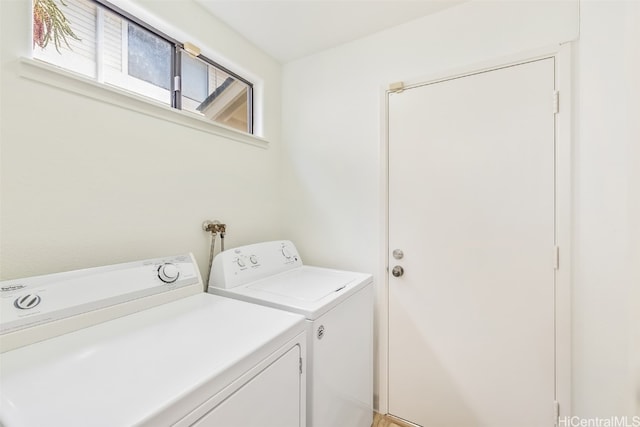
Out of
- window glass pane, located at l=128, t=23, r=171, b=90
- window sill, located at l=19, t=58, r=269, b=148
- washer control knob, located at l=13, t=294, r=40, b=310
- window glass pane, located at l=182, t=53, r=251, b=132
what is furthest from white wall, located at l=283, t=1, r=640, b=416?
washer control knob, located at l=13, t=294, r=40, b=310

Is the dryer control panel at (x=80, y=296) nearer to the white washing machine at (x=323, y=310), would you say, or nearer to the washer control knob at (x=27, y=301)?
the washer control knob at (x=27, y=301)

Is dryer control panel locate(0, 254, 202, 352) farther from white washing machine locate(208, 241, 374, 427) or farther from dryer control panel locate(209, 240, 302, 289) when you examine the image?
white washing machine locate(208, 241, 374, 427)

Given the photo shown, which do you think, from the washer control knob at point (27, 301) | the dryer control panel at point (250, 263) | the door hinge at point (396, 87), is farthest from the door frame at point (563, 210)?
the washer control knob at point (27, 301)

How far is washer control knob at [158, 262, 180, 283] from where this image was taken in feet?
3.91

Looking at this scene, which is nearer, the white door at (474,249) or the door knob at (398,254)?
the white door at (474,249)

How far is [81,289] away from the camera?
959 millimetres

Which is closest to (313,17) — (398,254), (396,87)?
(396,87)

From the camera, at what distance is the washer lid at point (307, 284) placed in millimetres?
1320

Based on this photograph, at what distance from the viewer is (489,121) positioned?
146cm

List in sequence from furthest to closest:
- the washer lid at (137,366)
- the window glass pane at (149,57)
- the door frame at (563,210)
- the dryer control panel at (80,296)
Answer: the window glass pane at (149,57) < the door frame at (563,210) < the dryer control panel at (80,296) < the washer lid at (137,366)

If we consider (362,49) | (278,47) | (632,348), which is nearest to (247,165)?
(278,47)

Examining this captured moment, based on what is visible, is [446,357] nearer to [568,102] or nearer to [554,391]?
[554,391]

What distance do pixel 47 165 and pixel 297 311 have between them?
112cm

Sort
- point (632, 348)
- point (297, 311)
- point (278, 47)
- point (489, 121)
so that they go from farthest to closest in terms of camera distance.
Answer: point (278, 47) → point (489, 121) → point (297, 311) → point (632, 348)
